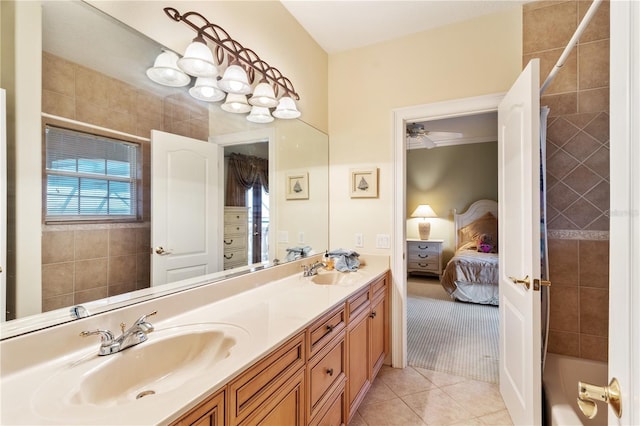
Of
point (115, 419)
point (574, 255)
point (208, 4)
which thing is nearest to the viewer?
point (115, 419)

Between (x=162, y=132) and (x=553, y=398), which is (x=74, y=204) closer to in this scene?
(x=162, y=132)

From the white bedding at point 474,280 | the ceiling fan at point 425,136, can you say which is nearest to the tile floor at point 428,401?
the white bedding at point 474,280

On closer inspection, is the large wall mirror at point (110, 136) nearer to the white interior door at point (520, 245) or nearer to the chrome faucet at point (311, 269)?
the chrome faucet at point (311, 269)

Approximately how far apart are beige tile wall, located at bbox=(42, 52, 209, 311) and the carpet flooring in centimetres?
228

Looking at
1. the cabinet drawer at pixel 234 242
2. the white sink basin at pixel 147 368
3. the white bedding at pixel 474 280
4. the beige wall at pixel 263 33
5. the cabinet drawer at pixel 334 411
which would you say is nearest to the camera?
the white sink basin at pixel 147 368

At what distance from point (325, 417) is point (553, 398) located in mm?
1224

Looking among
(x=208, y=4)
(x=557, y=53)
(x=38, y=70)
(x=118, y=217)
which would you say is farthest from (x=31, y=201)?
(x=557, y=53)

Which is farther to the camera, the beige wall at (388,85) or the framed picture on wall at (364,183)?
the framed picture on wall at (364,183)

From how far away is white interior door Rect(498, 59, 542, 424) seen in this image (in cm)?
150

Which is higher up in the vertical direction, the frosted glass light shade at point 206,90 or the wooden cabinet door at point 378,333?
the frosted glass light shade at point 206,90

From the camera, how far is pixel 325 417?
1411mm

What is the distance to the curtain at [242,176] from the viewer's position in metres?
1.69

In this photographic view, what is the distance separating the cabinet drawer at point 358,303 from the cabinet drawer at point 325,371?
15cm

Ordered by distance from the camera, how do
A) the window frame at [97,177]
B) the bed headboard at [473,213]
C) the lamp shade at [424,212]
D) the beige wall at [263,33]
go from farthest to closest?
the lamp shade at [424,212] → the bed headboard at [473,213] → the beige wall at [263,33] → the window frame at [97,177]
